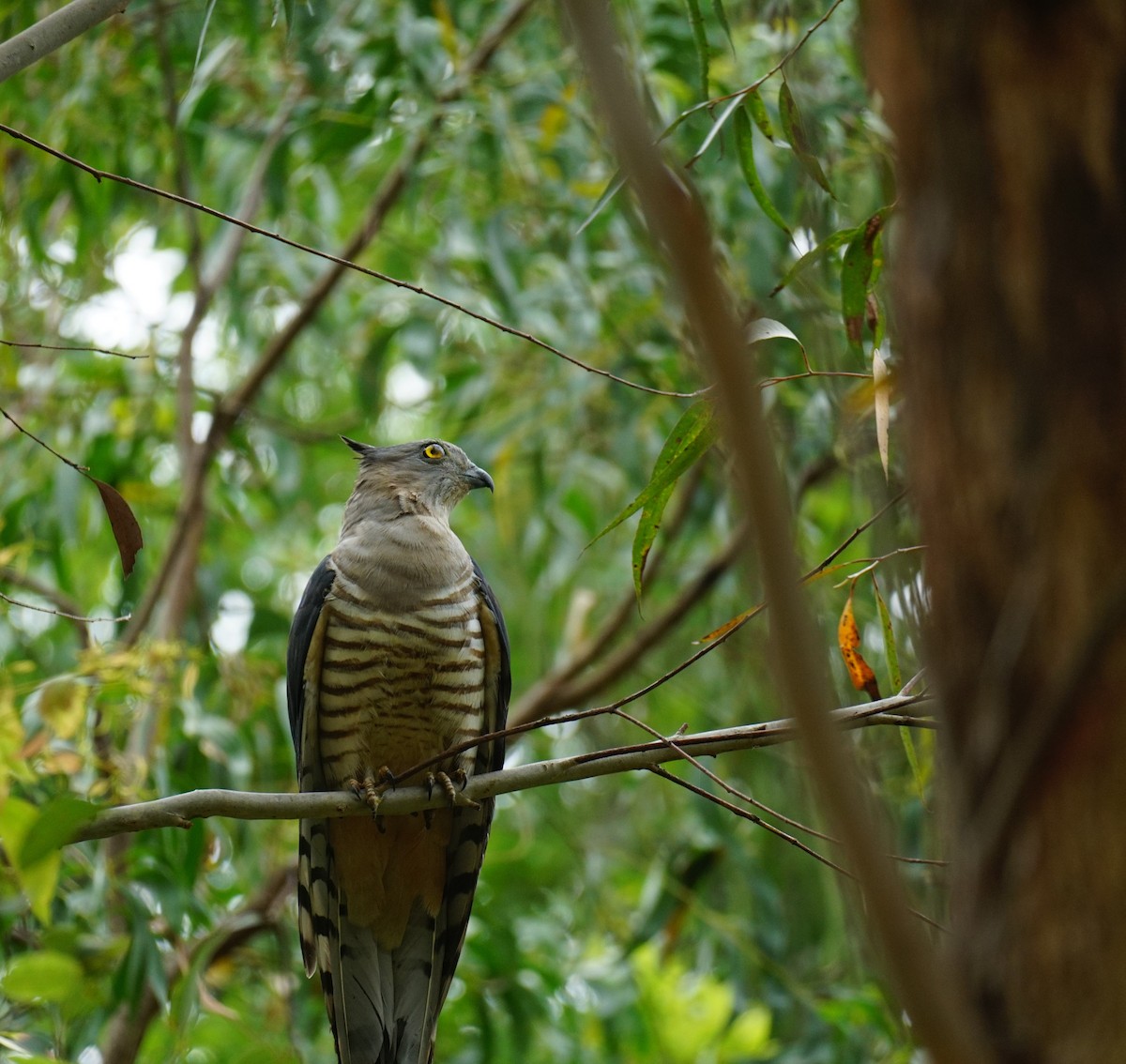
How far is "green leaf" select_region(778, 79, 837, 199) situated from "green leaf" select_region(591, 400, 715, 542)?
0.58 m

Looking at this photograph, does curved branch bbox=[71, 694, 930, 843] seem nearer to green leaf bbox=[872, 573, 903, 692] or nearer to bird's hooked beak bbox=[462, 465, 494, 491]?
green leaf bbox=[872, 573, 903, 692]

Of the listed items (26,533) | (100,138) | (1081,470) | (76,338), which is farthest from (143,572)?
(1081,470)

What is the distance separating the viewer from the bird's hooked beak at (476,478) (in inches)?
177

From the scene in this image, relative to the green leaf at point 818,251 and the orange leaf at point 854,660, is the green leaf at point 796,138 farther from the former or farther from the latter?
the orange leaf at point 854,660

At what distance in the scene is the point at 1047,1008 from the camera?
938mm

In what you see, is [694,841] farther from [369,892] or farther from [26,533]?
[26,533]

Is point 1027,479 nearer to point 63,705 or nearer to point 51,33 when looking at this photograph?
point 51,33

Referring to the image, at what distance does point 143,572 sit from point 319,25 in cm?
250

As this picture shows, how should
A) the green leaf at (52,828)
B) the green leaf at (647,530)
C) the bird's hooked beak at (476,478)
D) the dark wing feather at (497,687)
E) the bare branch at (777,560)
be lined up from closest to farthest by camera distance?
the bare branch at (777,560), the green leaf at (52,828), the green leaf at (647,530), the dark wing feather at (497,687), the bird's hooked beak at (476,478)

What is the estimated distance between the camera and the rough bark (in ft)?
3.10

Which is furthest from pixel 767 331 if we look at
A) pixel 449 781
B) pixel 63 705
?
pixel 63 705

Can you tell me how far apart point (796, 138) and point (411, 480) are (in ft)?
6.56

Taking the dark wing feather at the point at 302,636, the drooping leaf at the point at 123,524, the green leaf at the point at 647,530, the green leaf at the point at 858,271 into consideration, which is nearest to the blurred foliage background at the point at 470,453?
the dark wing feather at the point at 302,636

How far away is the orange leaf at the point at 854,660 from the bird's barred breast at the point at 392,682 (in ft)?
4.54
